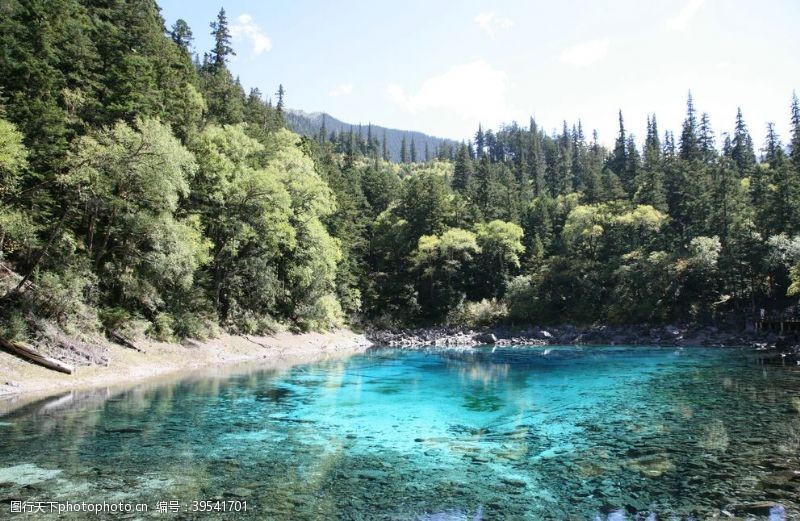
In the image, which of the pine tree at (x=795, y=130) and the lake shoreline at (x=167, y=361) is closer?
the lake shoreline at (x=167, y=361)

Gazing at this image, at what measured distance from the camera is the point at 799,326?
4088 cm

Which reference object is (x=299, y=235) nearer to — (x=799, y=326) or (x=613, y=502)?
(x=613, y=502)

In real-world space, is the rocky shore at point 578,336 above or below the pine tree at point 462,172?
below

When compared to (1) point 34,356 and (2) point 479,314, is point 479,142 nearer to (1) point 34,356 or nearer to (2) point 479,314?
(2) point 479,314

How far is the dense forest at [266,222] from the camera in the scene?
22.7m

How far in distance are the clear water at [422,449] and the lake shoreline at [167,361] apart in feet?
6.14

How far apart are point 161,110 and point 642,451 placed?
32139mm

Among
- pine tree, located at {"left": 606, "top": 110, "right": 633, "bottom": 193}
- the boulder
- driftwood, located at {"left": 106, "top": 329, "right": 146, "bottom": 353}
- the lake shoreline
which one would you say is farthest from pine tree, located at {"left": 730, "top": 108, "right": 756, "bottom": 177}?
driftwood, located at {"left": 106, "top": 329, "right": 146, "bottom": 353}

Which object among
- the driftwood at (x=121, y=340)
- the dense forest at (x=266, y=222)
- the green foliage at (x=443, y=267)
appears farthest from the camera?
the green foliage at (x=443, y=267)

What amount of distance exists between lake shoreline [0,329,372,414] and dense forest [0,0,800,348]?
4.42 ft

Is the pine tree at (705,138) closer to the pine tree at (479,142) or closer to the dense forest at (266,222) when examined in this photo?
the dense forest at (266,222)

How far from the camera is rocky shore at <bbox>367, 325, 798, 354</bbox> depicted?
4438 cm

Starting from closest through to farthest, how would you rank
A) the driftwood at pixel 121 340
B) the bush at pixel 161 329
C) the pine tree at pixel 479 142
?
the driftwood at pixel 121 340
the bush at pixel 161 329
the pine tree at pixel 479 142

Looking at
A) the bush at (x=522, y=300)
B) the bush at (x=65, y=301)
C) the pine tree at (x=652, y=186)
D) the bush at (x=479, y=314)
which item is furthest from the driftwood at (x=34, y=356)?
the pine tree at (x=652, y=186)
